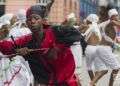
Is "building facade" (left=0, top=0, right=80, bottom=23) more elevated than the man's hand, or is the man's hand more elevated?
the man's hand

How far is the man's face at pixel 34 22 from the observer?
6.64 metres

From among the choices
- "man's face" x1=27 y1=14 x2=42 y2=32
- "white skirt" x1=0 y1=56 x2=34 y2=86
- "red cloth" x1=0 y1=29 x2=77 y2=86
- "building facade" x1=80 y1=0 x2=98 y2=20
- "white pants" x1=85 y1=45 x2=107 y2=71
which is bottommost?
"building facade" x1=80 y1=0 x2=98 y2=20

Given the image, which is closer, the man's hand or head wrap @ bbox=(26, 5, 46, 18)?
the man's hand

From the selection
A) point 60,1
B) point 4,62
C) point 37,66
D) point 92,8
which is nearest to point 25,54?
point 37,66

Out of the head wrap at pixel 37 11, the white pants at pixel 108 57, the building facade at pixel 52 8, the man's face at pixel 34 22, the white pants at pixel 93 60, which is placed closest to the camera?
the man's face at pixel 34 22

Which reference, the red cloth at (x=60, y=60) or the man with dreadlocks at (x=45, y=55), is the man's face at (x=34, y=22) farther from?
the red cloth at (x=60, y=60)

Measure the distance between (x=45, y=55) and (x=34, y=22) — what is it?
353 mm

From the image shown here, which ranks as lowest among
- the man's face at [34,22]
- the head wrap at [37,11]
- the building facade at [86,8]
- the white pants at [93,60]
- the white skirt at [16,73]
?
the building facade at [86,8]

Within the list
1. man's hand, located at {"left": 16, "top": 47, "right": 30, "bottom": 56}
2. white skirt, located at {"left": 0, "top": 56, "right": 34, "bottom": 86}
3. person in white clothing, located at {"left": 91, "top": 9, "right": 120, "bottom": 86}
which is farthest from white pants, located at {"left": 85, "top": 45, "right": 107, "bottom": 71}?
man's hand, located at {"left": 16, "top": 47, "right": 30, "bottom": 56}

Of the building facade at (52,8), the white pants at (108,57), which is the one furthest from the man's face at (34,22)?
the building facade at (52,8)

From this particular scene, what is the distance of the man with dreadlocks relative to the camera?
6.67m

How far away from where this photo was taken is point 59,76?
6.76 metres

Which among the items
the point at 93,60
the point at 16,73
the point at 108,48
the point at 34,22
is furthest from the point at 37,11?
the point at 93,60

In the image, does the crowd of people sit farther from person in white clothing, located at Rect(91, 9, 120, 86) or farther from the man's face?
person in white clothing, located at Rect(91, 9, 120, 86)
